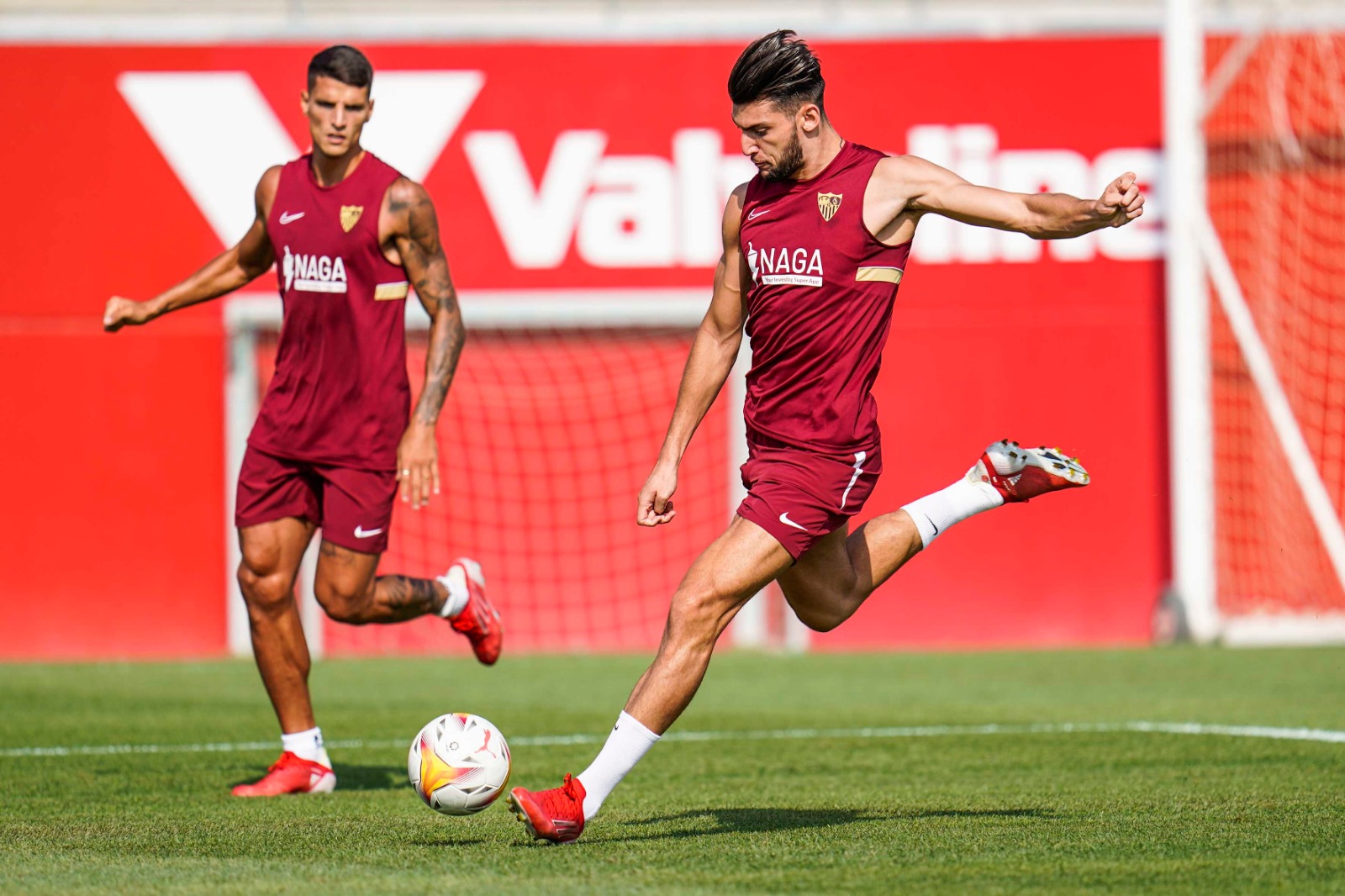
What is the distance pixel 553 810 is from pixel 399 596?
7.58 ft

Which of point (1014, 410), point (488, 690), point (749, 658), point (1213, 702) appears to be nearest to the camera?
point (1213, 702)

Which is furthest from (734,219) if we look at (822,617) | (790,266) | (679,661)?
(679,661)

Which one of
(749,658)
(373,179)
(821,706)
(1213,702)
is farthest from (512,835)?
(749,658)

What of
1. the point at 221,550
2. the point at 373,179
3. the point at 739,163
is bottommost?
the point at 221,550

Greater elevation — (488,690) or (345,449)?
(345,449)

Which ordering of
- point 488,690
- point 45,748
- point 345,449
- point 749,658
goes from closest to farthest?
point 345,449 → point 45,748 → point 488,690 → point 749,658

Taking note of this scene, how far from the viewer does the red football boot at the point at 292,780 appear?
21.0 feet

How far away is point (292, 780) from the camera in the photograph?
6.46 meters

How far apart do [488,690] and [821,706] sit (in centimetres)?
215

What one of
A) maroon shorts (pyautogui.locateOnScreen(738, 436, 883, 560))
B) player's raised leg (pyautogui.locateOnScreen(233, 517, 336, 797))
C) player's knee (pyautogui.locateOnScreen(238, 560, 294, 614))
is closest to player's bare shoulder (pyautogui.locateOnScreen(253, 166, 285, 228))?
player's raised leg (pyautogui.locateOnScreen(233, 517, 336, 797))

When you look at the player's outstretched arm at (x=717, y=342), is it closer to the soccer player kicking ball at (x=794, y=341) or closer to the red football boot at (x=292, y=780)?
the soccer player kicking ball at (x=794, y=341)

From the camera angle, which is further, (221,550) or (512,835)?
(221,550)

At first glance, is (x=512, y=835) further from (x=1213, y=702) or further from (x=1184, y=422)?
(x=1184, y=422)

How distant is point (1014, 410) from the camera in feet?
47.6
